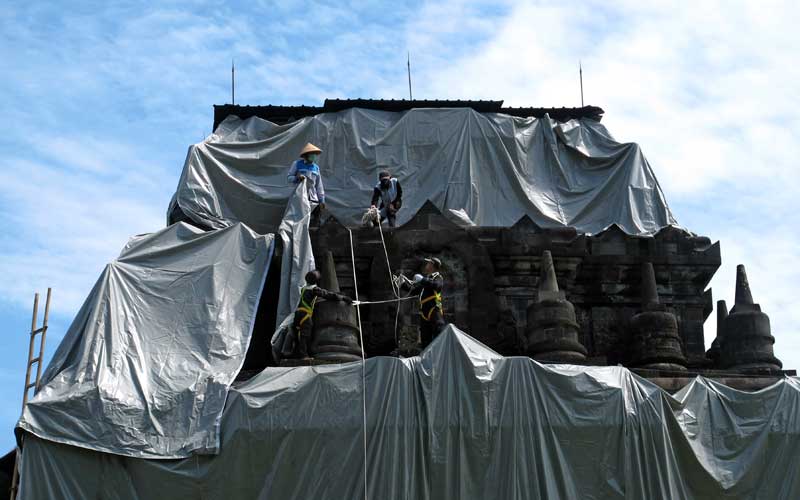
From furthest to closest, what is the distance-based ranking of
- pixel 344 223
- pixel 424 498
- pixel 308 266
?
pixel 344 223 < pixel 308 266 < pixel 424 498

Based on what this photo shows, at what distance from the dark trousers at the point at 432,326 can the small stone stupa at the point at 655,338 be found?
4.85 metres

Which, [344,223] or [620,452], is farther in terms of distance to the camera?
[344,223]

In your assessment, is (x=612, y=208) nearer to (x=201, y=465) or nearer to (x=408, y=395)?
(x=408, y=395)

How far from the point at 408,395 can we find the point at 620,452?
4.39 meters

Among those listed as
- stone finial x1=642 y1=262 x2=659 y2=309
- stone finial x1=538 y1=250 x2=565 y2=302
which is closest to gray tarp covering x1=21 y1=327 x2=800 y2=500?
stone finial x1=538 y1=250 x2=565 y2=302

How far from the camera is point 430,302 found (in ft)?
107

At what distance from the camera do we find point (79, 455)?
97.8ft

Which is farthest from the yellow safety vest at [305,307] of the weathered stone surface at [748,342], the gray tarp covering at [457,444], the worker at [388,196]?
the weathered stone surface at [748,342]

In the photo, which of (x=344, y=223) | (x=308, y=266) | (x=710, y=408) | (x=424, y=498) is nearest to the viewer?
(x=424, y=498)

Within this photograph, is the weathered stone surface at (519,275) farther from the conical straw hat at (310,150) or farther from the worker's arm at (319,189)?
the conical straw hat at (310,150)

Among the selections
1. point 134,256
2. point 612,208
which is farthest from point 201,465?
point 612,208

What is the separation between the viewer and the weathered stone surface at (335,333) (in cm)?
3225

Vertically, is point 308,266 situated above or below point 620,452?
above

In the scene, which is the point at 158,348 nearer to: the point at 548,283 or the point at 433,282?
the point at 433,282
